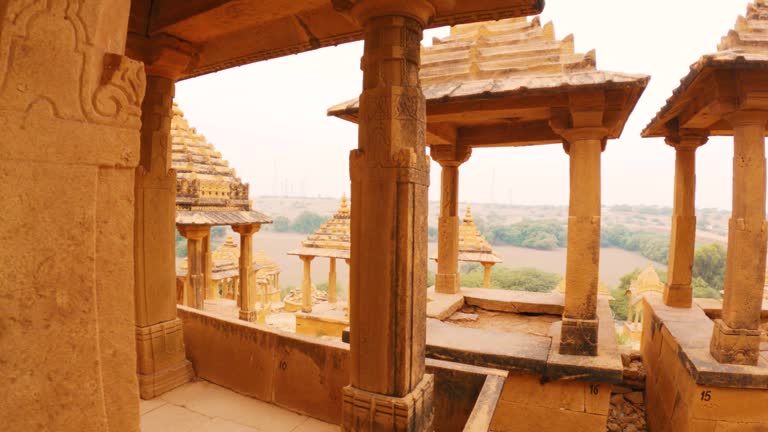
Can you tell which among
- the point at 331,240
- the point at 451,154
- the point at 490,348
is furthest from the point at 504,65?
the point at 331,240

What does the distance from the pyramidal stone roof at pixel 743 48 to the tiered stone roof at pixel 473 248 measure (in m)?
7.97

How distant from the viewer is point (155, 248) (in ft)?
13.6

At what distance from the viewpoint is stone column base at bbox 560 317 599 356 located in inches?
209

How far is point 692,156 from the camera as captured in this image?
805 cm

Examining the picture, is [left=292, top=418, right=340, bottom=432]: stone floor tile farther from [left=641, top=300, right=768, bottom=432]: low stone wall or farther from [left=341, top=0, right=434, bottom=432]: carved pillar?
[left=641, top=300, right=768, bottom=432]: low stone wall

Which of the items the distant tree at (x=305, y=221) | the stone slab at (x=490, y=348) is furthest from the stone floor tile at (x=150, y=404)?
the distant tree at (x=305, y=221)

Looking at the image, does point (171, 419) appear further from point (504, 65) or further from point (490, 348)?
point (504, 65)

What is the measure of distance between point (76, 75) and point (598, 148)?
551 cm

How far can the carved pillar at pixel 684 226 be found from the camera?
787 centimetres

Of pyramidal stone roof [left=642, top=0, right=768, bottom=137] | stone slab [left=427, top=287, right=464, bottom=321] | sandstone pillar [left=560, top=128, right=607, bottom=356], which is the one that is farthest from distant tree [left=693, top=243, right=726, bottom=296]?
sandstone pillar [left=560, top=128, right=607, bottom=356]

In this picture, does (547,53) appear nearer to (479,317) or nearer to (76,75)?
(479,317)

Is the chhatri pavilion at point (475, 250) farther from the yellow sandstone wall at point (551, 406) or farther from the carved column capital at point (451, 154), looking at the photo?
the yellow sandstone wall at point (551, 406)

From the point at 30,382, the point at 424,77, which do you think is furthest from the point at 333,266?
the point at 30,382

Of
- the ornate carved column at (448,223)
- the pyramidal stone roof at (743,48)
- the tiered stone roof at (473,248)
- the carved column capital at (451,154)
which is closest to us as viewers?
the pyramidal stone roof at (743,48)
